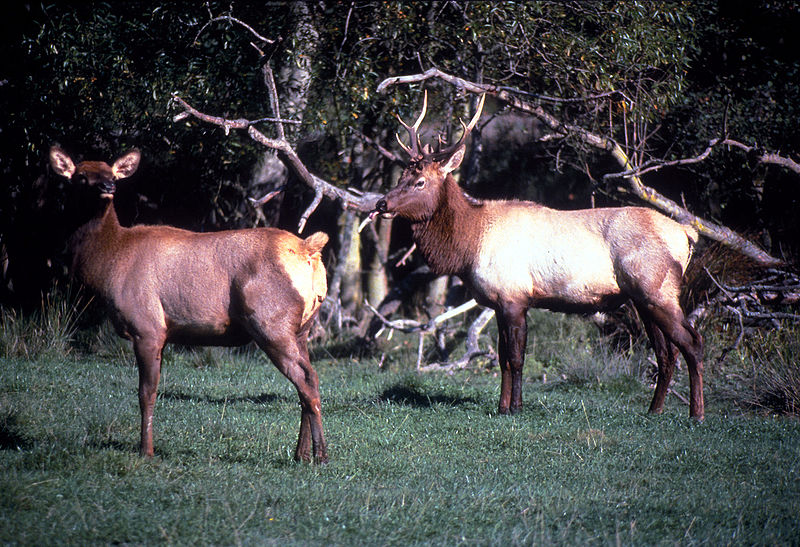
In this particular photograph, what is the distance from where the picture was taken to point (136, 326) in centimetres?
647

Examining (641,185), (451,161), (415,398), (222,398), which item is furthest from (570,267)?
(222,398)

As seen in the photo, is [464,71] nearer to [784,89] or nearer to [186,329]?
Result: [784,89]

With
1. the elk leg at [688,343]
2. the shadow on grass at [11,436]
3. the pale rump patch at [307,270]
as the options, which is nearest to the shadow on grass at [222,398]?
the shadow on grass at [11,436]

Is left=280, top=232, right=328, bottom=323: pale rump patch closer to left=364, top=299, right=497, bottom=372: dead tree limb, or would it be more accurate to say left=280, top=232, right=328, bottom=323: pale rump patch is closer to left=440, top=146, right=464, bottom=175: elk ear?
left=440, top=146, right=464, bottom=175: elk ear

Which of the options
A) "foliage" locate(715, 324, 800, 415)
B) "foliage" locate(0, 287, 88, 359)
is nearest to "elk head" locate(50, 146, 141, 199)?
"foliage" locate(0, 287, 88, 359)

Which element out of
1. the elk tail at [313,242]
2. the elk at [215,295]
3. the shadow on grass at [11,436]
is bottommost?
the shadow on grass at [11,436]

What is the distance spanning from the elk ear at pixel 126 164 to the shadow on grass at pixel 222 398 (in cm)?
267

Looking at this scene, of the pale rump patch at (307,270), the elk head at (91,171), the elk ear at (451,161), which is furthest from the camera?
the elk ear at (451,161)

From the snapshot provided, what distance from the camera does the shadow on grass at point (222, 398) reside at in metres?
9.00

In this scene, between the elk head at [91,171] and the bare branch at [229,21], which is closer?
the elk head at [91,171]

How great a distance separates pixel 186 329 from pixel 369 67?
5.91m

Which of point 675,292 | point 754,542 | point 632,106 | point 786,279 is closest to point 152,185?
point 632,106

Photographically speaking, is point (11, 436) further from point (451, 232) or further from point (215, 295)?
point (451, 232)

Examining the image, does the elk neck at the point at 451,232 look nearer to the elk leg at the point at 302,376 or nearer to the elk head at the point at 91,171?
the elk leg at the point at 302,376
